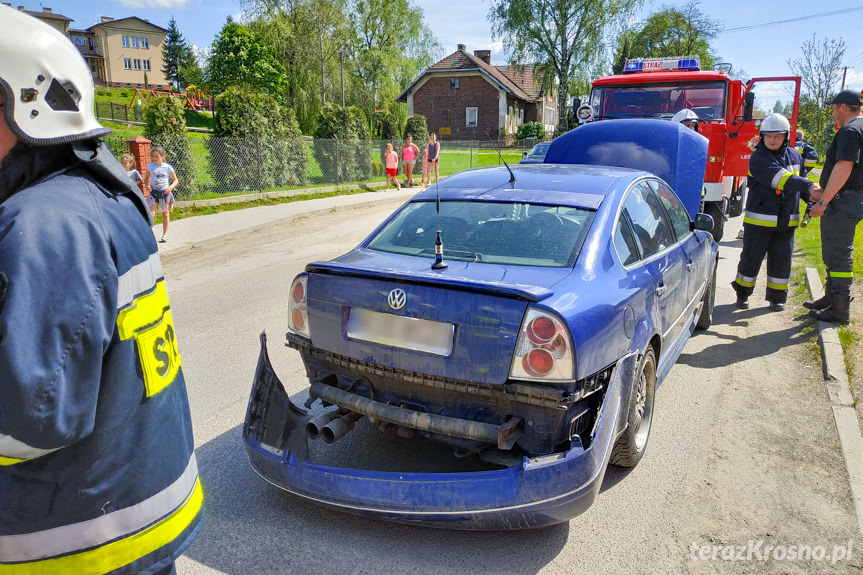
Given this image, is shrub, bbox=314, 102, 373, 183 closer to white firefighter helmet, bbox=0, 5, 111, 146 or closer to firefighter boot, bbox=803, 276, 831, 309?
firefighter boot, bbox=803, 276, 831, 309

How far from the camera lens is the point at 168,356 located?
1.63m

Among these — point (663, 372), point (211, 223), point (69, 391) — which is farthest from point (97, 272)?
point (211, 223)

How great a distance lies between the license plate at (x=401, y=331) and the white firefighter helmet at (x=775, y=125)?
5466 mm

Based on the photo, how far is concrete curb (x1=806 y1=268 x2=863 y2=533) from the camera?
348 cm

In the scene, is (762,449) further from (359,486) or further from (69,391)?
(69,391)

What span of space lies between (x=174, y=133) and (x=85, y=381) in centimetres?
1534

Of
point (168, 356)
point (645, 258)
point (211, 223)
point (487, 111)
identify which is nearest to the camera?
point (168, 356)

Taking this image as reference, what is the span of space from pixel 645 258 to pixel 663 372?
2.71 ft

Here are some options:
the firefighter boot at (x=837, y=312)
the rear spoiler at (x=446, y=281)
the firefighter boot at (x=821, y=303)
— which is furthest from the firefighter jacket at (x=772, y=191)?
the rear spoiler at (x=446, y=281)

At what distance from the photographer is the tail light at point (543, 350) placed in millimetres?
2701

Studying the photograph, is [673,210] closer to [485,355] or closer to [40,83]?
[485,355]

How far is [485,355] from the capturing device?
2.77 metres

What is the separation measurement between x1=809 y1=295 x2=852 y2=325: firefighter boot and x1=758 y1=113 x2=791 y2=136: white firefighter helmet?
6.04ft

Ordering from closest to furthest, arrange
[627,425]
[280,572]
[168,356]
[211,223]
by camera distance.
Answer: [168,356] < [280,572] < [627,425] < [211,223]
